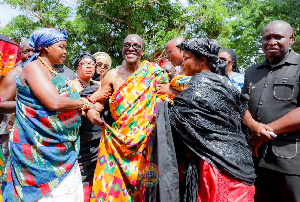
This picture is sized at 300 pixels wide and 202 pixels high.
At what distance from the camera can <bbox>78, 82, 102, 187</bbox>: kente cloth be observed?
3570 mm

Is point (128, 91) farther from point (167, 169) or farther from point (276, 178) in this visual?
point (276, 178)

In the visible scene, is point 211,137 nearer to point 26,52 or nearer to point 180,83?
point 180,83

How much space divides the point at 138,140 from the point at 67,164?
2.87 feet

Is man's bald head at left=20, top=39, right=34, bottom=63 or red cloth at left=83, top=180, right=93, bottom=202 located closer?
red cloth at left=83, top=180, right=93, bottom=202

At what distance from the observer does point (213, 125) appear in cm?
239

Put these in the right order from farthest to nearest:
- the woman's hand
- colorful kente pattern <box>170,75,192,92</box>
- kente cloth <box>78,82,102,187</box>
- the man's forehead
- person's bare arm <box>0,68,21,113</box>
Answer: kente cloth <box>78,82,102,187</box>, the woman's hand, colorful kente pattern <box>170,75,192,92</box>, person's bare arm <box>0,68,21,113</box>, the man's forehead

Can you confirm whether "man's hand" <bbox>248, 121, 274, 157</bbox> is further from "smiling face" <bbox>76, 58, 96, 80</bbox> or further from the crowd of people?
"smiling face" <bbox>76, 58, 96, 80</bbox>

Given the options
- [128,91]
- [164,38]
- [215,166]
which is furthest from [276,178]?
[164,38]

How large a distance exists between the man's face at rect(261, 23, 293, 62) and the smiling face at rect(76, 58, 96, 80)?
242cm

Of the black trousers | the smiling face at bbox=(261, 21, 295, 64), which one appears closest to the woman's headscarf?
the smiling face at bbox=(261, 21, 295, 64)

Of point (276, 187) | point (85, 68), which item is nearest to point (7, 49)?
point (85, 68)

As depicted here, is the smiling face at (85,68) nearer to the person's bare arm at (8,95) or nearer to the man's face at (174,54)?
the man's face at (174,54)

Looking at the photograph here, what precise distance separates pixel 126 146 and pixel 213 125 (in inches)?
47.1

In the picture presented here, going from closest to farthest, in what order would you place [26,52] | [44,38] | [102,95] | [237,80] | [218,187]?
[218,187] → [44,38] → [102,95] → [26,52] → [237,80]
